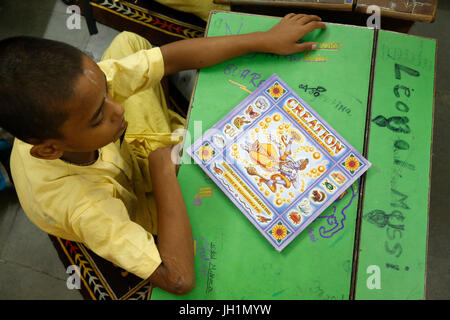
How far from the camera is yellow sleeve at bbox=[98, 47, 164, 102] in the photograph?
1074 mm

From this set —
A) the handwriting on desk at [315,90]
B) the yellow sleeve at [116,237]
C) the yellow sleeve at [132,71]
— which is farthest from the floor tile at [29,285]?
the handwriting on desk at [315,90]

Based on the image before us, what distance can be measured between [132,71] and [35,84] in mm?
381

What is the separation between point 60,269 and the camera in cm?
180

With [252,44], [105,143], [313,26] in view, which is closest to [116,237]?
[105,143]

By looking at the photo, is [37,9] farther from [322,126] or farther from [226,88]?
[322,126]

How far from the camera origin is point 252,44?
3.71 feet

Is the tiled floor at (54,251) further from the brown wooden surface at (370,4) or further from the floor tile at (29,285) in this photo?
the brown wooden surface at (370,4)

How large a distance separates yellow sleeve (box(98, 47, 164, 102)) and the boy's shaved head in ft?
0.83

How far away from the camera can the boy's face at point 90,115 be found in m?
0.82

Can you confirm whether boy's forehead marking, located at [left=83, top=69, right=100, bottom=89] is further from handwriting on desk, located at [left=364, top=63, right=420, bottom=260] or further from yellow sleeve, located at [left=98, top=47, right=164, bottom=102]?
handwriting on desk, located at [left=364, top=63, right=420, bottom=260]

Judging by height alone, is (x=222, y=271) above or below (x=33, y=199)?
below

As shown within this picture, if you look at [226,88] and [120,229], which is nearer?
[120,229]

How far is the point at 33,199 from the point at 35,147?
16 cm
